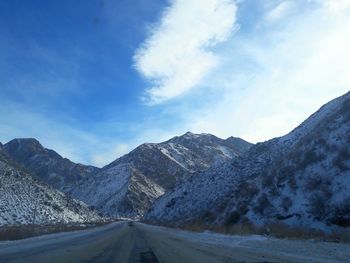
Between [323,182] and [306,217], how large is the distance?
4.09 meters

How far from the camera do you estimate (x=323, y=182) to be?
44.1 meters

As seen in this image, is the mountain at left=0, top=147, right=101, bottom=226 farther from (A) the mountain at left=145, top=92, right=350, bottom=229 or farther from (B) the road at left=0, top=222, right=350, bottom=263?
(B) the road at left=0, top=222, right=350, bottom=263

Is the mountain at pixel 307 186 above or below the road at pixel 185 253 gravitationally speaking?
above

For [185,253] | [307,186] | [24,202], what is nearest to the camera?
[185,253]

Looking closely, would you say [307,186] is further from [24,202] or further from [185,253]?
[24,202]

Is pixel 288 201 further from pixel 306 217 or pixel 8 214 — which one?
pixel 8 214

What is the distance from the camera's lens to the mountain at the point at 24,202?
90.6m

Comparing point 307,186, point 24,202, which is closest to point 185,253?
point 307,186

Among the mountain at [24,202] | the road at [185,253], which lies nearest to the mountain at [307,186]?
the road at [185,253]

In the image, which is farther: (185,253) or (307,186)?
(307,186)

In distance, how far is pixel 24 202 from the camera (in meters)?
101

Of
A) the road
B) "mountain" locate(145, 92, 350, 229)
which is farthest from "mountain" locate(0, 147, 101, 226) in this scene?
the road

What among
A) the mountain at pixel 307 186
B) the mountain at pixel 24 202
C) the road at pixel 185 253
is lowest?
the road at pixel 185 253

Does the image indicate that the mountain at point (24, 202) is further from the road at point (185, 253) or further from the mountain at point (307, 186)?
the road at point (185, 253)
